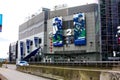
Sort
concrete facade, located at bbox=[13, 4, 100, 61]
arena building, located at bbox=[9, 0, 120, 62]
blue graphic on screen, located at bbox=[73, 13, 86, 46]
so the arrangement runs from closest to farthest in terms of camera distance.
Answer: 1. arena building, located at bbox=[9, 0, 120, 62]
2. concrete facade, located at bbox=[13, 4, 100, 61]
3. blue graphic on screen, located at bbox=[73, 13, 86, 46]

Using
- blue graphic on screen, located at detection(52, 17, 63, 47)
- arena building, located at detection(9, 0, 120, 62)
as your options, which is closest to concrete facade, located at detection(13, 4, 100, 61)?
arena building, located at detection(9, 0, 120, 62)

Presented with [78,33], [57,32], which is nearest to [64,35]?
[57,32]

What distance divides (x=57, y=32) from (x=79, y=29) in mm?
11411

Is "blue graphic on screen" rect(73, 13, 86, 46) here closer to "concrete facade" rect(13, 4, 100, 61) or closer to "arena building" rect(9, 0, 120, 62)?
"arena building" rect(9, 0, 120, 62)

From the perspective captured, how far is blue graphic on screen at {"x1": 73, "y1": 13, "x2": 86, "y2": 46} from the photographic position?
3868 inches

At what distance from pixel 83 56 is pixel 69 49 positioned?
6.33 metres

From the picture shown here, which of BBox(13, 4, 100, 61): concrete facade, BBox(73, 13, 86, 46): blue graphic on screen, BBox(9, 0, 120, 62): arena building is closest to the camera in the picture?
BBox(9, 0, 120, 62): arena building

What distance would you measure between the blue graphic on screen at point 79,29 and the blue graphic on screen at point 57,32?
758 cm

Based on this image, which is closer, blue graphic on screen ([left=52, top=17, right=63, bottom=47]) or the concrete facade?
the concrete facade

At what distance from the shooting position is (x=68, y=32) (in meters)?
105

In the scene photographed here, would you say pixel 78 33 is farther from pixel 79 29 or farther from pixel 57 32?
pixel 57 32

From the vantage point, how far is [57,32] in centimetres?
10862

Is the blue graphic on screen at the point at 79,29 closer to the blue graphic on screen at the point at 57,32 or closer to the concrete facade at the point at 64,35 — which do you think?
the concrete facade at the point at 64,35

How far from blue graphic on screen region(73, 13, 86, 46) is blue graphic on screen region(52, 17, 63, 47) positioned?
7.58 meters
